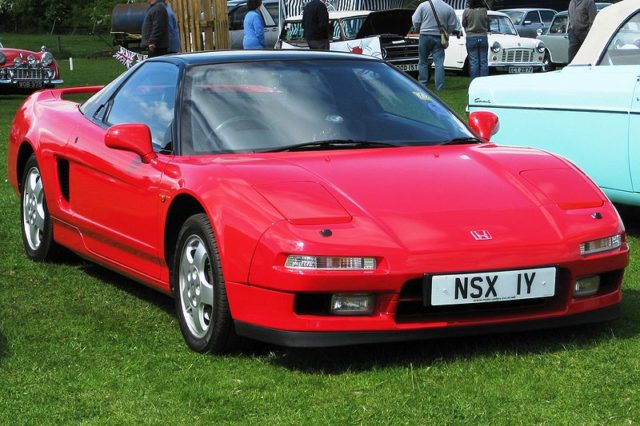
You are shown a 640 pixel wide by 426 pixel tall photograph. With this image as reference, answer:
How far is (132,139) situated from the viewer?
548 cm

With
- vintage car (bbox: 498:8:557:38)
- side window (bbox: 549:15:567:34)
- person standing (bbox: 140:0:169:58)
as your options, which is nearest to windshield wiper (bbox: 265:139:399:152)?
person standing (bbox: 140:0:169:58)

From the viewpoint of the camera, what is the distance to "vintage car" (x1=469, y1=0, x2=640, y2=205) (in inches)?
283

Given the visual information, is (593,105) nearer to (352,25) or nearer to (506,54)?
(352,25)

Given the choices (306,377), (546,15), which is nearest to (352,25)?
(546,15)

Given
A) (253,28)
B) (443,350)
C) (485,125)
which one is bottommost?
(253,28)

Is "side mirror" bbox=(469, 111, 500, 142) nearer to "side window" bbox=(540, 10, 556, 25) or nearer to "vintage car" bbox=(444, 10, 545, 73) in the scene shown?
"vintage car" bbox=(444, 10, 545, 73)

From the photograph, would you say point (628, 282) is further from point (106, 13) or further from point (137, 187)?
point (106, 13)

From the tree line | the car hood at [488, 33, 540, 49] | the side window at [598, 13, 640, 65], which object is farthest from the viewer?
the tree line

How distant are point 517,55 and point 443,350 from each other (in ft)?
67.9

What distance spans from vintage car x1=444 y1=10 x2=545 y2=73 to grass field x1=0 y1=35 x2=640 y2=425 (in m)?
19.3

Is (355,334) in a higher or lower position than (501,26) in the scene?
higher

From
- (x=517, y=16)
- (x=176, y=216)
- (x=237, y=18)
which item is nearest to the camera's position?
(x=176, y=216)

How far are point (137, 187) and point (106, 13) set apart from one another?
5068 centimetres

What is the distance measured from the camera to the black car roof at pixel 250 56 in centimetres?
588
